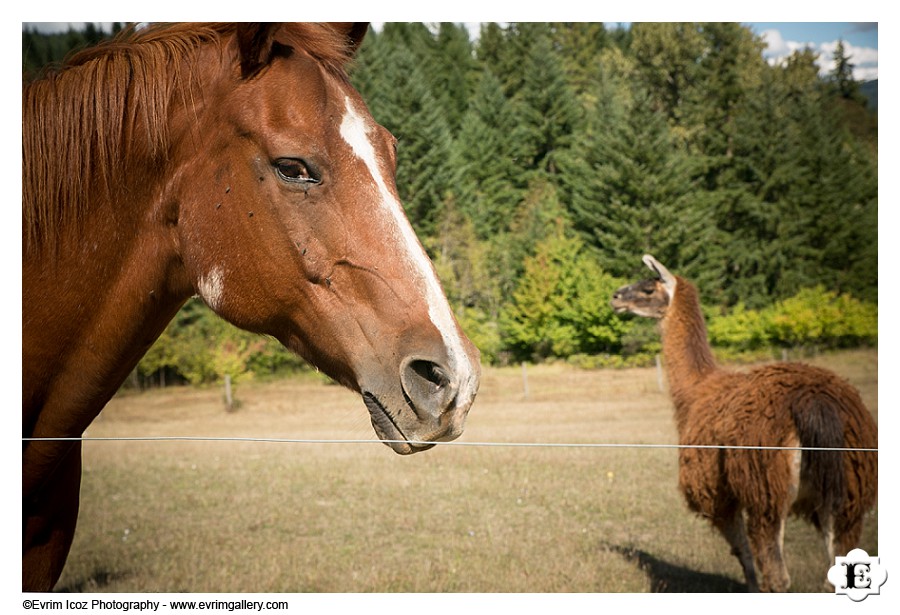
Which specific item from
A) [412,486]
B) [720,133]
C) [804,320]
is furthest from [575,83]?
[412,486]

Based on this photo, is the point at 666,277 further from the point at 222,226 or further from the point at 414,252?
the point at 222,226

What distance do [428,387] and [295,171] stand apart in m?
0.47

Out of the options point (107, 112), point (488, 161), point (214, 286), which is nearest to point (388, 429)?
point (214, 286)

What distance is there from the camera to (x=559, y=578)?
3.74 meters

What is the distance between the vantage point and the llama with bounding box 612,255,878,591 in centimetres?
307

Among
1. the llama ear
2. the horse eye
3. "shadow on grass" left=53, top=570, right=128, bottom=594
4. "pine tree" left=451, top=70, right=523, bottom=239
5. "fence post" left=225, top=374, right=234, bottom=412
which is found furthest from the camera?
"fence post" left=225, top=374, right=234, bottom=412

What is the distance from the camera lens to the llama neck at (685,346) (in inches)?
158

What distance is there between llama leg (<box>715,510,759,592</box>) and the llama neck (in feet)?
2.33

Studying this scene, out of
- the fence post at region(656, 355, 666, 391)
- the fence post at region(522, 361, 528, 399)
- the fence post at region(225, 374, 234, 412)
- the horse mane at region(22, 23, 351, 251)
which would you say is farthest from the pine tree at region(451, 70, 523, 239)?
the horse mane at region(22, 23, 351, 251)

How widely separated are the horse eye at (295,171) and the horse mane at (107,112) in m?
0.23

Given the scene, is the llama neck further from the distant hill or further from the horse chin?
the horse chin

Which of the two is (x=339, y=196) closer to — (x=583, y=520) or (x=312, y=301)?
(x=312, y=301)

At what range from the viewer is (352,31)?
146 centimetres

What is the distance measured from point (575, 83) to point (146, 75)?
8586 millimetres
